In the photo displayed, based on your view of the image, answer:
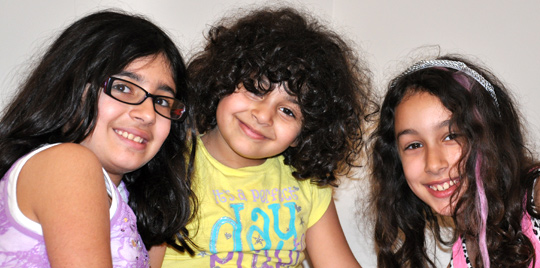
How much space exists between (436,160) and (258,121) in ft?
1.38

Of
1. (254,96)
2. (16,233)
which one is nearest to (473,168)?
(254,96)

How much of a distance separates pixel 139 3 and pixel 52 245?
83 centimetres

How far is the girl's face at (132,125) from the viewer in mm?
1121

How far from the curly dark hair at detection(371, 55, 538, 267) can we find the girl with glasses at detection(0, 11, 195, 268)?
0.55m

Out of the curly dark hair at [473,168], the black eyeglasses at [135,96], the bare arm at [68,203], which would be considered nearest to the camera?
the bare arm at [68,203]

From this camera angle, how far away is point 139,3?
5.15ft

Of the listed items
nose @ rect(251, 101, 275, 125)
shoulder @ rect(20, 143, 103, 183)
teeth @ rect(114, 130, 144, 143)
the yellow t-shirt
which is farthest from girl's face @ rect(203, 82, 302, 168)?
shoulder @ rect(20, 143, 103, 183)

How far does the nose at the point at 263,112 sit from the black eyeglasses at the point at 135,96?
0.21 m

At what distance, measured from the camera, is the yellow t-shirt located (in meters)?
1.43

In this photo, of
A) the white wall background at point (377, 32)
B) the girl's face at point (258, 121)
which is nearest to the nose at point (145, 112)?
the girl's face at point (258, 121)

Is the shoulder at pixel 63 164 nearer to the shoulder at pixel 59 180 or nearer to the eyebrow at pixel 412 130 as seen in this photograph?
the shoulder at pixel 59 180

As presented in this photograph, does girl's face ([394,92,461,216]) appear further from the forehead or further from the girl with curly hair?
the girl with curly hair

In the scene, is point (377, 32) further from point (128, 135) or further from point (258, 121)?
point (128, 135)

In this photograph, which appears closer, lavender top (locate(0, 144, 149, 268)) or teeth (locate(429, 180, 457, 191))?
lavender top (locate(0, 144, 149, 268))
